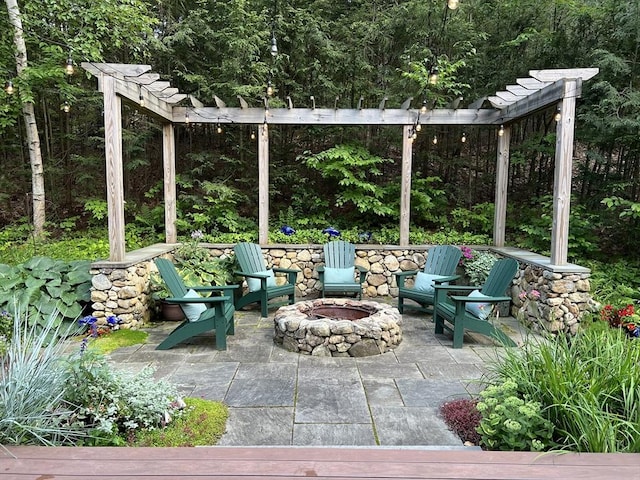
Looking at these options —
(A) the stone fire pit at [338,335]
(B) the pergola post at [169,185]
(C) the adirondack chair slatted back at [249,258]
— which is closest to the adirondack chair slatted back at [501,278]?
(A) the stone fire pit at [338,335]

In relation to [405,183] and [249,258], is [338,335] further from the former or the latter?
[405,183]

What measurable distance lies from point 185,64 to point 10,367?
6.75 meters

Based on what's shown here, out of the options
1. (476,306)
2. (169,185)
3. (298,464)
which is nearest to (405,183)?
(476,306)

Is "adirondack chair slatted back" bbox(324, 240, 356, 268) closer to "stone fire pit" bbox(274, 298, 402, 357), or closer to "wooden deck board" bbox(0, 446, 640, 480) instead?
"stone fire pit" bbox(274, 298, 402, 357)

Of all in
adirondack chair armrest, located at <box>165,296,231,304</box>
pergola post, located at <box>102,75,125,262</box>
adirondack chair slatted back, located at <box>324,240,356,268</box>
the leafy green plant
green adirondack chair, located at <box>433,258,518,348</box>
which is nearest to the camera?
adirondack chair armrest, located at <box>165,296,231,304</box>

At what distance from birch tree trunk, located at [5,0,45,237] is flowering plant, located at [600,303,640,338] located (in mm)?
7572

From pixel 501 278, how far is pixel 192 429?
3.11 m

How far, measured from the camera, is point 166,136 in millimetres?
5801

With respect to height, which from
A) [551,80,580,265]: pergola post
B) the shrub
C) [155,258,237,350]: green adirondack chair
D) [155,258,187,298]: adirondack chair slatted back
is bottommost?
the shrub

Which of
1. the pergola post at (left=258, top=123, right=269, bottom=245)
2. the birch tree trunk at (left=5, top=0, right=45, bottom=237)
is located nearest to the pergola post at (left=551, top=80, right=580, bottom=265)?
the pergola post at (left=258, top=123, right=269, bottom=245)

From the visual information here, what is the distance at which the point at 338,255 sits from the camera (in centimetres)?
554

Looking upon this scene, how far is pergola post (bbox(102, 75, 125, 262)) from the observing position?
405cm

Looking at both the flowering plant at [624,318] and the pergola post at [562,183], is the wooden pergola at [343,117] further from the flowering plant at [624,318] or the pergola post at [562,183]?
the flowering plant at [624,318]

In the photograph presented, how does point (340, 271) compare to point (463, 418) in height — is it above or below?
above
